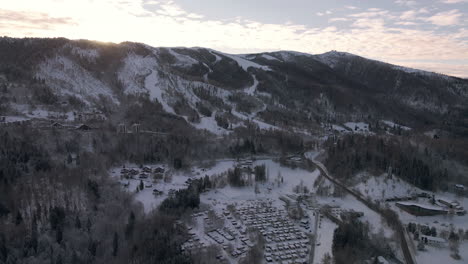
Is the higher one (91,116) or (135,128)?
(91,116)

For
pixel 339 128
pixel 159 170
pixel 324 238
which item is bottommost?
pixel 324 238

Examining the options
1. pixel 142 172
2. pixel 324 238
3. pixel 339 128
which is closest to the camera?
pixel 324 238

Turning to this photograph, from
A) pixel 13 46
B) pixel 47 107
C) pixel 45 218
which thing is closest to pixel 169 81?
pixel 47 107

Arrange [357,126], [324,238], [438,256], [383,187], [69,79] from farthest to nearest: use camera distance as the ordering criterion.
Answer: [357,126]
[69,79]
[383,187]
[324,238]
[438,256]

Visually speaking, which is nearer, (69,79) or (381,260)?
(381,260)

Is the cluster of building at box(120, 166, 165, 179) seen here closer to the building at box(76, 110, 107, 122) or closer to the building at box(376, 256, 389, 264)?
the building at box(76, 110, 107, 122)

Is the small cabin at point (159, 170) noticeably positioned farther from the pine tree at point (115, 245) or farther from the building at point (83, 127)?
the pine tree at point (115, 245)

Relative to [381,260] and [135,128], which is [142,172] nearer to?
[135,128]

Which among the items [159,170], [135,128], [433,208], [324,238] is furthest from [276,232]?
[135,128]

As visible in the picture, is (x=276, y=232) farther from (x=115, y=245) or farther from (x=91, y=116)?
(x=91, y=116)

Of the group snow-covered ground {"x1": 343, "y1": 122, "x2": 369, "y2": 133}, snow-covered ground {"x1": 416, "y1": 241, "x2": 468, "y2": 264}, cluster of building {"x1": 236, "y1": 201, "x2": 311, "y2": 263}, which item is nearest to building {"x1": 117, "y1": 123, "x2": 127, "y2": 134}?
cluster of building {"x1": 236, "y1": 201, "x2": 311, "y2": 263}
